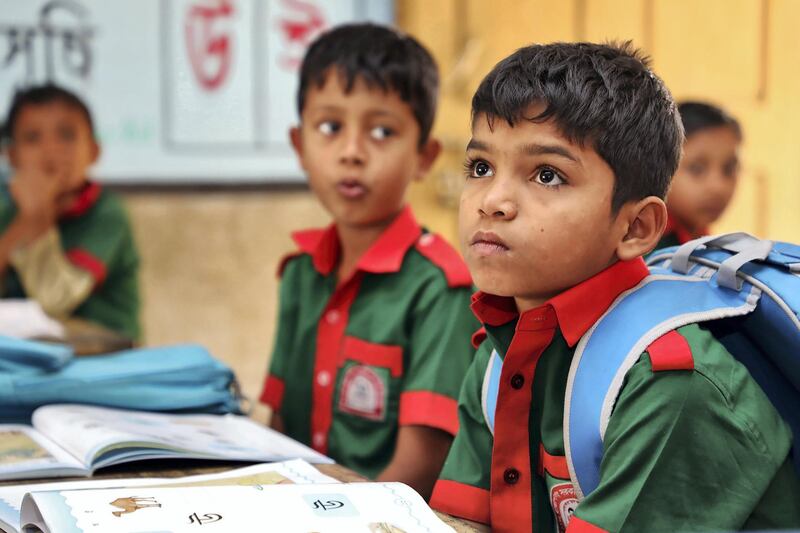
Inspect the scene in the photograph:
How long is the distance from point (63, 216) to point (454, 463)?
217cm

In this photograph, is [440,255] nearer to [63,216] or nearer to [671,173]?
[671,173]

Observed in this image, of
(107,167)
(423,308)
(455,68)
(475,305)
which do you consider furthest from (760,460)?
(107,167)

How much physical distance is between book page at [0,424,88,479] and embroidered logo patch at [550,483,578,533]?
1.53ft

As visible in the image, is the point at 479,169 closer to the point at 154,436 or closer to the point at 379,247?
the point at 154,436

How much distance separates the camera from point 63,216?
9.70ft

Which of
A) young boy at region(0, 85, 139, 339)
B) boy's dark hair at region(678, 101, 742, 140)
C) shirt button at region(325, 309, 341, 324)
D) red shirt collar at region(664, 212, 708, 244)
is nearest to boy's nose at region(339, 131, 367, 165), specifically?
shirt button at region(325, 309, 341, 324)

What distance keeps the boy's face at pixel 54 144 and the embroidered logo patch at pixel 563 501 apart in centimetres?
232

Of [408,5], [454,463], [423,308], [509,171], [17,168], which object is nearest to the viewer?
[509,171]

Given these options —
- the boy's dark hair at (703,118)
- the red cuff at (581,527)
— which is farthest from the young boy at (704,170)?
the red cuff at (581,527)

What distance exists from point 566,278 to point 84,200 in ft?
7.52

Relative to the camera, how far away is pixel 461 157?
3.06 meters

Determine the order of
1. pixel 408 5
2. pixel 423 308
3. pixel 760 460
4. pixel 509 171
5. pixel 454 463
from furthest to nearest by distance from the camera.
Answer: pixel 408 5 < pixel 423 308 < pixel 454 463 < pixel 509 171 < pixel 760 460

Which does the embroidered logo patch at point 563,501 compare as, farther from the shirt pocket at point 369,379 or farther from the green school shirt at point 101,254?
the green school shirt at point 101,254

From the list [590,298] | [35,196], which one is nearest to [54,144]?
[35,196]
